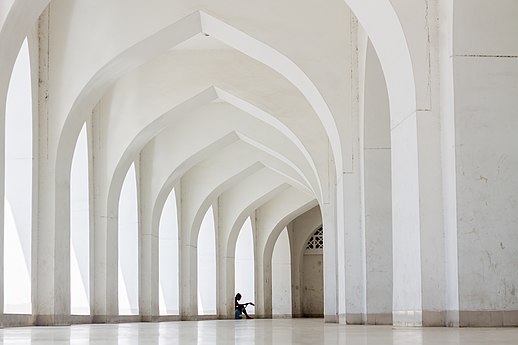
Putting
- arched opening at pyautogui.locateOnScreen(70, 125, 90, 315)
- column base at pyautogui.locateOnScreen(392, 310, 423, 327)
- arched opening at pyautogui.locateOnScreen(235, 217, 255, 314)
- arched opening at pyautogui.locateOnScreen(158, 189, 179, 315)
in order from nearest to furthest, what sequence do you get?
column base at pyautogui.locateOnScreen(392, 310, 423, 327)
arched opening at pyautogui.locateOnScreen(70, 125, 90, 315)
arched opening at pyautogui.locateOnScreen(158, 189, 179, 315)
arched opening at pyautogui.locateOnScreen(235, 217, 255, 314)

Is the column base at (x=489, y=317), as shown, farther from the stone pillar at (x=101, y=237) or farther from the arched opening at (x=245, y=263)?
the arched opening at (x=245, y=263)

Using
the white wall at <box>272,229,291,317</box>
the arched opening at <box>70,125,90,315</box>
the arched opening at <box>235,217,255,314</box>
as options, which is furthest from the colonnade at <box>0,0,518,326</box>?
the white wall at <box>272,229,291,317</box>

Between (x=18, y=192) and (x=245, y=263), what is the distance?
20.2 meters

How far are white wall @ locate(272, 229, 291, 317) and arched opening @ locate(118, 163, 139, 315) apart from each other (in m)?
15.5

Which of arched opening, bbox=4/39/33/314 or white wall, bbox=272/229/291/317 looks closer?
arched opening, bbox=4/39/33/314

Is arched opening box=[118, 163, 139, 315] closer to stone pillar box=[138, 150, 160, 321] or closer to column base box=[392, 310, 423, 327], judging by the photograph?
stone pillar box=[138, 150, 160, 321]

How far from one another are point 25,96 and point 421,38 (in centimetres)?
756

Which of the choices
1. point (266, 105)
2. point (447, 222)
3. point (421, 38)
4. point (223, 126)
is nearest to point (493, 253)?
point (447, 222)

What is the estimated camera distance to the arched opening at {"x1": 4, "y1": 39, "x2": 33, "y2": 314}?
13781 millimetres

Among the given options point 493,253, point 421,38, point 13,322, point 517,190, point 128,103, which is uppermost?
point 128,103

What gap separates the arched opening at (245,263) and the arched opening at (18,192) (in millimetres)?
19074

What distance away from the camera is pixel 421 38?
342 inches

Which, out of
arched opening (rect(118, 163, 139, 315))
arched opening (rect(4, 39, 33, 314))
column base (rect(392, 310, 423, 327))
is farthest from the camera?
arched opening (rect(118, 163, 139, 315))

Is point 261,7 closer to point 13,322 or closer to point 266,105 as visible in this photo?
point 266,105
